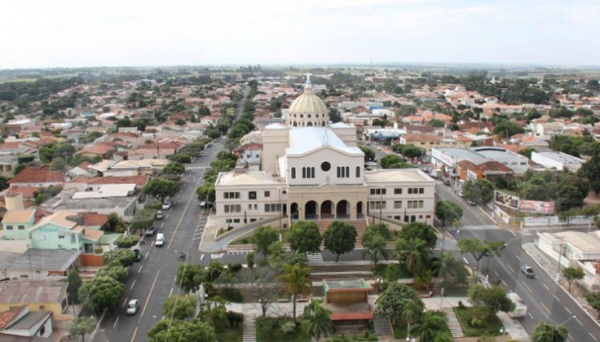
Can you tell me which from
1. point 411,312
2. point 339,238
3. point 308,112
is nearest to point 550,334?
point 411,312

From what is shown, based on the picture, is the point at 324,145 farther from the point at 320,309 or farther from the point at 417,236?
the point at 320,309

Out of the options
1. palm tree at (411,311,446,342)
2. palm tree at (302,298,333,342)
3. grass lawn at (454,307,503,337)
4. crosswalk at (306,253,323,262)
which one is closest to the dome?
crosswalk at (306,253,323,262)

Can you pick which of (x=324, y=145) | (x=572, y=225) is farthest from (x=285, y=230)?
(x=572, y=225)

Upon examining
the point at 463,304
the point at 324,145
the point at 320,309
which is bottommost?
the point at 463,304

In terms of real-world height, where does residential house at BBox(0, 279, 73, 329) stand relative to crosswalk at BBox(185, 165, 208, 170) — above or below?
above

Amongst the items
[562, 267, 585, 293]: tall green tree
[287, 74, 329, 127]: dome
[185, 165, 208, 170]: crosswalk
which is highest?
[287, 74, 329, 127]: dome

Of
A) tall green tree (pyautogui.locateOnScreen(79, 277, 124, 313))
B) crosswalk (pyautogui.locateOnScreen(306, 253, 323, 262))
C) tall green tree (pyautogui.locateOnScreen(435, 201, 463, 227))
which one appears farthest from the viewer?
tall green tree (pyautogui.locateOnScreen(435, 201, 463, 227))

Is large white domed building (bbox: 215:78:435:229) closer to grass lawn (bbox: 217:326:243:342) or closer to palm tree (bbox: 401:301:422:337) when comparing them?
grass lawn (bbox: 217:326:243:342)
